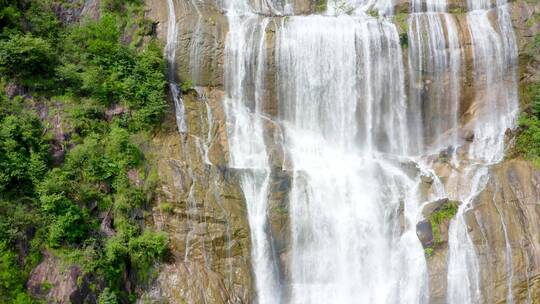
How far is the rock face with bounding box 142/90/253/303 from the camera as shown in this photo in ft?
52.2

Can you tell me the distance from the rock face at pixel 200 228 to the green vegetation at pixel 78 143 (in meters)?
0.55

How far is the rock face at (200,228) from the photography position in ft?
52.2

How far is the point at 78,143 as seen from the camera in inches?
667

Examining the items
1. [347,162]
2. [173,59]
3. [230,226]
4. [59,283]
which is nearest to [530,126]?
[347,162]

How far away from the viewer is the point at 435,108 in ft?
69.2

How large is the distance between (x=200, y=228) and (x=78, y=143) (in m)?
5.14

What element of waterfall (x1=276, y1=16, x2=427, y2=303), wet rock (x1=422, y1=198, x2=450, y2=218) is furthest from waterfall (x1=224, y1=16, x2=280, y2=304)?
wet rock (x1=422, y1=198, x2=450, y2=218)

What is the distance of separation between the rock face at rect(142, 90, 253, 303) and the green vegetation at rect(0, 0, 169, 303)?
1.82ft

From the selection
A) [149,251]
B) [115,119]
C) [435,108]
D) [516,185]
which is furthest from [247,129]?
[516,185]

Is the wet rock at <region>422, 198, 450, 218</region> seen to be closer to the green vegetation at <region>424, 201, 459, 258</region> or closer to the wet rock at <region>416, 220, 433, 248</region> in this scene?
the green vegetation at <region>424, 201, 459, 258</region>

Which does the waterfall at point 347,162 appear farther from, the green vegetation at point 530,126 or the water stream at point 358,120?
the green vegetation at point 530,126

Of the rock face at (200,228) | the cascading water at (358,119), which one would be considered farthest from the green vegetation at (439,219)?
the rock face at (200,228)

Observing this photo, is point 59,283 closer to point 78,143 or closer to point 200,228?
point 200,228

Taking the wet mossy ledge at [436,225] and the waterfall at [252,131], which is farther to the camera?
the waterfall at [252,131]
